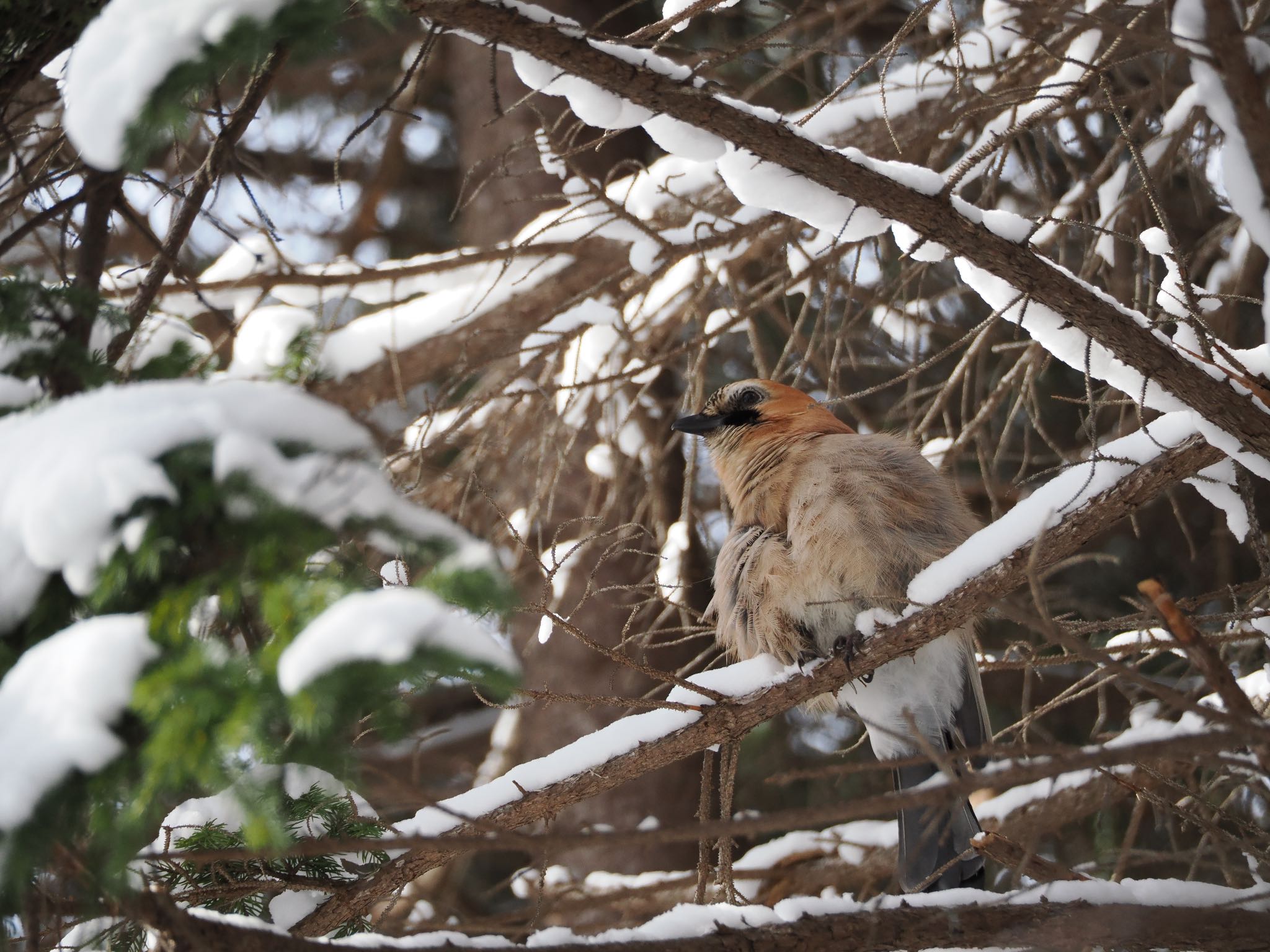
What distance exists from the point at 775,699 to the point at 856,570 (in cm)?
77

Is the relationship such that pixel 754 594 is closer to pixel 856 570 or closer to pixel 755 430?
pixel 856 570

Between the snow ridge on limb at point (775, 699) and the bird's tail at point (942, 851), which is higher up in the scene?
the snow ridge on limb at point (775, 699)

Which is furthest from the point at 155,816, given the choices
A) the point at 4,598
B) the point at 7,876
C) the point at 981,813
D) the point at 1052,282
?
the point at 981,813

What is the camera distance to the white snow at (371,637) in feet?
4.25

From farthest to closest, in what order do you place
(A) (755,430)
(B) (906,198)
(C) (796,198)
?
(A) (755,430), (C) (796,198), (B) (906,198)

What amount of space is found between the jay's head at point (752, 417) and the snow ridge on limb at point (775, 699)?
1.34 m

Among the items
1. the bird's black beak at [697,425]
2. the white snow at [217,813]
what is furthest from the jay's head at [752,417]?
the white snow at [217,813]

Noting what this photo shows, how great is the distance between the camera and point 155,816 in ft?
4.99

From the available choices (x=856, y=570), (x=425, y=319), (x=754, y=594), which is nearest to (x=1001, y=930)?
(x=856, y=570)

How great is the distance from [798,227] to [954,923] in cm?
246

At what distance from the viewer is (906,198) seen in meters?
2.33

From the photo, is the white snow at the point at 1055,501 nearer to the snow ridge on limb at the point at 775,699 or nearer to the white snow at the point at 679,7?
the snow ridge on limb at the point at 775,699

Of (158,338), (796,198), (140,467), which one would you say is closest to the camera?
(140,467)

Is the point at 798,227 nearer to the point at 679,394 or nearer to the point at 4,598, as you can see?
the point at 679,394
